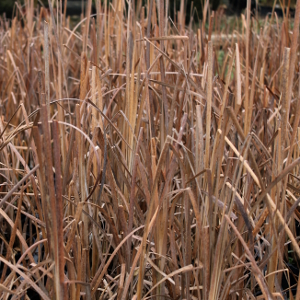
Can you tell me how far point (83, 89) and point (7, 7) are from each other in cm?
598

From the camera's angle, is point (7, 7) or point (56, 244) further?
point (7, 7)

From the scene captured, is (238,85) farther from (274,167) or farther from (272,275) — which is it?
(272,275)

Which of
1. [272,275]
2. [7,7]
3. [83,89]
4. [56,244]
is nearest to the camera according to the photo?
[56,244]

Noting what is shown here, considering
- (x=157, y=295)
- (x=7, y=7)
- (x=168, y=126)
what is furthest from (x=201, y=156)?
(x=7, y=7)

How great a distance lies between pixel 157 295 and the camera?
620 millimetres

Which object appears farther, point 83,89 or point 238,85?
point 83,89

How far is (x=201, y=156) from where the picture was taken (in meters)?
0.59

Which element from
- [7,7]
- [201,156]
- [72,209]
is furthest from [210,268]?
[7,7]

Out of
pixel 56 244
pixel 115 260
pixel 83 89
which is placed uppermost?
pixel 83 89

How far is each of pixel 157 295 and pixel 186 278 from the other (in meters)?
0.06

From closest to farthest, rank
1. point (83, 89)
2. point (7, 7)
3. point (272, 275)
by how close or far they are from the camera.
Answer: point (272, 275)
point (83, 89)
point (7, 7)

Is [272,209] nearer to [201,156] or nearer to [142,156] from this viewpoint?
[201,156]

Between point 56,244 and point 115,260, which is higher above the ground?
point 56,244

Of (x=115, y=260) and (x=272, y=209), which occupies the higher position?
(x=272, y=209)
